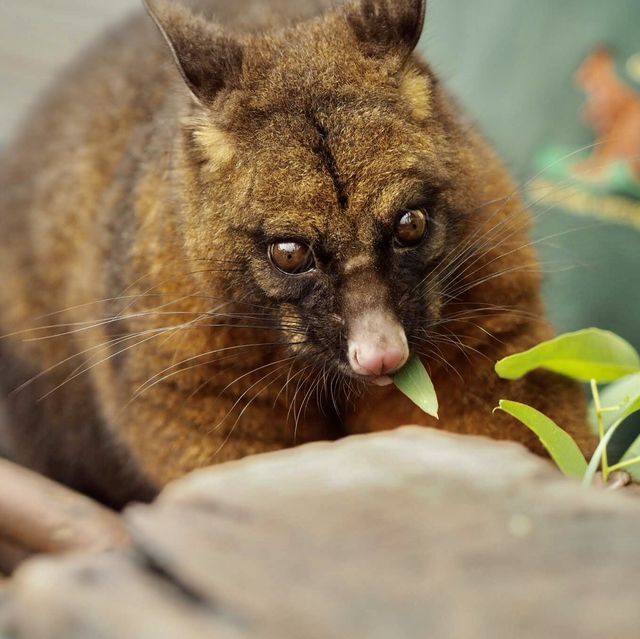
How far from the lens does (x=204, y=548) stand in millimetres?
1340

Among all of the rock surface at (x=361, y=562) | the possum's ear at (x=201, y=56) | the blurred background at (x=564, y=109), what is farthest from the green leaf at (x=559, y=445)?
the blurred background at (x=564, y=109)

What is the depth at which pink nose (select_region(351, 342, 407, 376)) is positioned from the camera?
199 centimetres

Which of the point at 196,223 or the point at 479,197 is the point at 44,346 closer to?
the point at 196,223

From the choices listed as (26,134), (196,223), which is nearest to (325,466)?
(196,223)

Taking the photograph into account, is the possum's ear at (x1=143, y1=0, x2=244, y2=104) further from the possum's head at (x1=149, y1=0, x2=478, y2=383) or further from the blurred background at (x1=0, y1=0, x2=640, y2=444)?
the blurred background at (x1=0, y1=0, x2=640, y2=444)

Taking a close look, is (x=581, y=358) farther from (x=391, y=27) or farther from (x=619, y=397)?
(x=391, y=27)

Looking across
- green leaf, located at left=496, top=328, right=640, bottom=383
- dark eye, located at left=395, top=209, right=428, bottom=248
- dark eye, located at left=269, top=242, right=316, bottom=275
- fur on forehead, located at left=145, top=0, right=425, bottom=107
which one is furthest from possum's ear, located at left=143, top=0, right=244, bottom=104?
green leaf, located at left=496, top=328, right=640, bottom=383

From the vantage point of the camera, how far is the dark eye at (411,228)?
2.16m

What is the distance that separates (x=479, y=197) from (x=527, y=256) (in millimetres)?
241

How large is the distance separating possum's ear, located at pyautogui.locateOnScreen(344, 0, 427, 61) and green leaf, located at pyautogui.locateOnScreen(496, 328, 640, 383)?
78cm

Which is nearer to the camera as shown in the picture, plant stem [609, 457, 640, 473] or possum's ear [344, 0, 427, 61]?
plant stem [609, 457, 640, 473]

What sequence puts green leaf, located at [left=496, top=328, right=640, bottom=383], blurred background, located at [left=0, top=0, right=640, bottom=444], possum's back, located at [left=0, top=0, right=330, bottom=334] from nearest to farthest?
green leaf, located at [left=496, top=328, right=640, bottom=383] < possum's back, located at [left=0, top=0, right=330, bottom=334] < blurred background, located at [left=0, top=0, right=640, bottom=444]

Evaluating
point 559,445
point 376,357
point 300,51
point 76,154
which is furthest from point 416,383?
point 76,154

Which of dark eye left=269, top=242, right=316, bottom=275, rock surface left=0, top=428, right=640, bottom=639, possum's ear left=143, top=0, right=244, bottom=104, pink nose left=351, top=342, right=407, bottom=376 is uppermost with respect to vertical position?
possum's ear left=143, top=0, right=244, bottom=104
